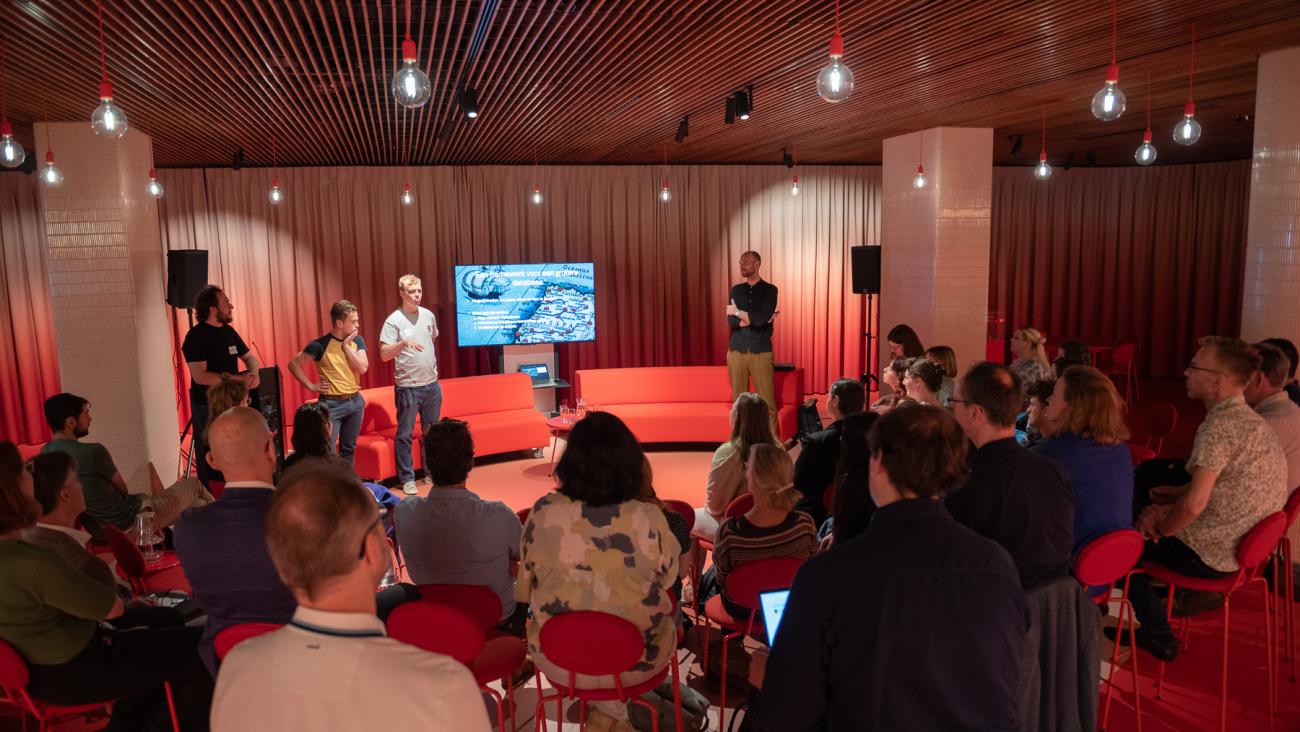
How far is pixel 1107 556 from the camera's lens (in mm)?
2959

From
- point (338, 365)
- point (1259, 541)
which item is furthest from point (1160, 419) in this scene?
point (338, 365)

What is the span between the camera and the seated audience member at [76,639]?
8.36 feet

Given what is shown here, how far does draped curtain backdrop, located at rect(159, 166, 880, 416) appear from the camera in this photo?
31.8 feet

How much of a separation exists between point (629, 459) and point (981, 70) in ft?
13.3

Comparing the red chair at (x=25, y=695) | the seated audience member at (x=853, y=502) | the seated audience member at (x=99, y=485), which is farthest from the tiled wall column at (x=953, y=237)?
the red chair at (x=25, y=695)

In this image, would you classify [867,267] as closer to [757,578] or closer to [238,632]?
[757,578]

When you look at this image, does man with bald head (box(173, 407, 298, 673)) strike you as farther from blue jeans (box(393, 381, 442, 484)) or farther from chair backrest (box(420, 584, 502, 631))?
blue jeans (box(393, 381, 442, 484))

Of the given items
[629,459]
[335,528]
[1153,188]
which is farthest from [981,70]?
[1153,188]

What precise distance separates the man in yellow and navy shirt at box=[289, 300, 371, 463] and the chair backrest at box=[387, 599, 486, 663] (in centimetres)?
417

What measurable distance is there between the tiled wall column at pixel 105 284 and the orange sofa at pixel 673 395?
386 centimetres

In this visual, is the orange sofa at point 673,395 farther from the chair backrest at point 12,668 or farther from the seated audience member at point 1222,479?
the chair backrest at point 12,668

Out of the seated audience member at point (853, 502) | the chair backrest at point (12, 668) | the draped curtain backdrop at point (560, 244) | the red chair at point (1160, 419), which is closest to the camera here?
the chair backrest at point (12, 668)

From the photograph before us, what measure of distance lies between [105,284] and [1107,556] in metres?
6.70

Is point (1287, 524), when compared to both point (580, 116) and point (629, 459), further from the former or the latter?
point (580, 116)
